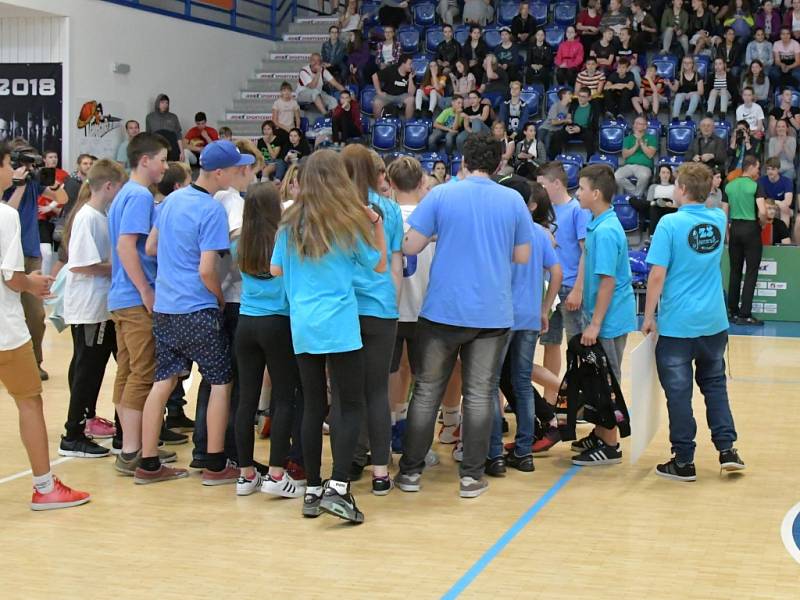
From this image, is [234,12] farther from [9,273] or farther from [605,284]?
[9,273]

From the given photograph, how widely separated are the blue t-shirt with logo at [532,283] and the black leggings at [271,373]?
4.17 ft

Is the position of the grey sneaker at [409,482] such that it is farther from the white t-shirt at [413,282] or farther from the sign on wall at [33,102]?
the sign on wall at [33,102]

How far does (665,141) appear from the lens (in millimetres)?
15789

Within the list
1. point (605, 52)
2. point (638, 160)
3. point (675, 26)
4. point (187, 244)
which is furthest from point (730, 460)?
point (675, 26)

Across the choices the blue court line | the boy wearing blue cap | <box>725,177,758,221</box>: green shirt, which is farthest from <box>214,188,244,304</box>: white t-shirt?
<box>725,177,758,221</box>: green shirt

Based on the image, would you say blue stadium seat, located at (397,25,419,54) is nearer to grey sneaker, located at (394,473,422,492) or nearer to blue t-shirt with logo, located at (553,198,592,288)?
blue t-shirt with logo, located at (553,198,592,288)

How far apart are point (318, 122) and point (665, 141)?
537cm

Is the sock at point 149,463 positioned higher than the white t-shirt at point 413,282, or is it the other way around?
the white t-shirt at point 413,282

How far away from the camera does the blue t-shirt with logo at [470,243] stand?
17.5 feet

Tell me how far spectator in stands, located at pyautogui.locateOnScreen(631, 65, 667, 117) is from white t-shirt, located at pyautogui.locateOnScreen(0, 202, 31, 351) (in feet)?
39.6

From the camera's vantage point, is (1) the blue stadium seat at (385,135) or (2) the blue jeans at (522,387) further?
(1) the blue stadium seat at (385,135)

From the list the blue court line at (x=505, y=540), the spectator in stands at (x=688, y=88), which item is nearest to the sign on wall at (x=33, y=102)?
the spectator in stands at (x=688, y=88)

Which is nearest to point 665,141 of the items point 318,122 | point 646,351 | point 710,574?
point 318,122

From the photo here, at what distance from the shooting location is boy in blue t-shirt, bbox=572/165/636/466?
5965 mm
